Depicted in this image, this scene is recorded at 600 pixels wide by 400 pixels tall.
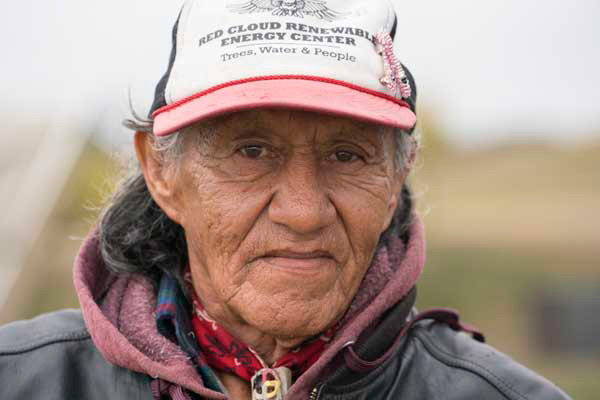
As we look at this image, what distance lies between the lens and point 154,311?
266 centimetres

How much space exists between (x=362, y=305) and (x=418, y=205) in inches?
29.9

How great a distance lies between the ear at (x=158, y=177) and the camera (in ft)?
8.61

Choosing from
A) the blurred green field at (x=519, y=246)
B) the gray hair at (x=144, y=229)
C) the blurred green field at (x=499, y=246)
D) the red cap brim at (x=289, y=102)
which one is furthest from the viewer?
the blurred green field at (x=519, y=246)

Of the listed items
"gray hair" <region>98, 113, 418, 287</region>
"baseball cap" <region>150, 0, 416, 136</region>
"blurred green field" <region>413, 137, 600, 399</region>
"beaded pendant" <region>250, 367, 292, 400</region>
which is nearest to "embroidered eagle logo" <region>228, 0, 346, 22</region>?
"baseball cap" <region>150, 0, 416, 136</region>

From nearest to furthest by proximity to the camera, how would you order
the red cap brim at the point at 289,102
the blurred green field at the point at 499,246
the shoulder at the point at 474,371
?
1. the red cap brim at the point at 289,102
2. the shoulder at the point at 474,371
3. the blurred green field at the point at 499,246

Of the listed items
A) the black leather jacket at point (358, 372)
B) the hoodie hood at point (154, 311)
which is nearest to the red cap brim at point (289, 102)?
the hoodie hood at point (154, 311)

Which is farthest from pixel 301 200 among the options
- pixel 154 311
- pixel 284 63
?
pixel 154 311

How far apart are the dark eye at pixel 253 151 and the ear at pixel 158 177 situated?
276 millimetres

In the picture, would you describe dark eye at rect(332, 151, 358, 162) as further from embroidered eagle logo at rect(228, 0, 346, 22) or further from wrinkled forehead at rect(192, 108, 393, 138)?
embroidered eagle logo at rect(228, 0, 346, 22)

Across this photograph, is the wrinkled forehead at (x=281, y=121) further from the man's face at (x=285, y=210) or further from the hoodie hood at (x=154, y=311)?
the hoodie hood at (x=154, y=311)

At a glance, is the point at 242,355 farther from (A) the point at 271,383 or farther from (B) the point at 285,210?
(B) the point at 285,210

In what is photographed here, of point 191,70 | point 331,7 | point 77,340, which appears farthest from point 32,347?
point 331,7

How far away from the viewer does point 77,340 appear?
2.64m

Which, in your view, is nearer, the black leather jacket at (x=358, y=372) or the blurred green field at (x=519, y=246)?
the black leather jacket at (x=358, y=372)
